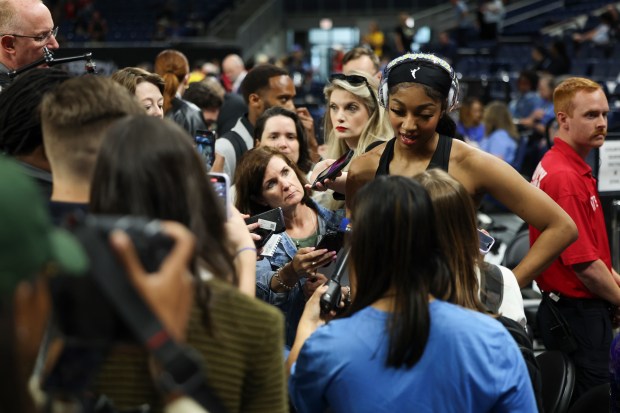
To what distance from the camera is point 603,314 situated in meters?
3.79

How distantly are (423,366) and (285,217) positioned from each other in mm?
1679

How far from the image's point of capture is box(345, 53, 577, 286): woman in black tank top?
2.83m

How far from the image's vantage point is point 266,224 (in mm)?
2930

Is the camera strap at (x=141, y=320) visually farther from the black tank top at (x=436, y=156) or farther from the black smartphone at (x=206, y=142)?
the black smartphone at (x=206, y=142)

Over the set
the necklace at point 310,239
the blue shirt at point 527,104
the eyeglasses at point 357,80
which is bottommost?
the blue shirt at point 527,104

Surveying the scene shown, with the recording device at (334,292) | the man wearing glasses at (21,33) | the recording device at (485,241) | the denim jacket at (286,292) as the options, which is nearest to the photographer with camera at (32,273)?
the recording device at (334,292)

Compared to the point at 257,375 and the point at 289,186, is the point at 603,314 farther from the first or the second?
the point at 257,375

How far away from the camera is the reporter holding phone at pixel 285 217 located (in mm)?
3148

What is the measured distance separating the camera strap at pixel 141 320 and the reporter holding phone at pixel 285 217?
192 cm

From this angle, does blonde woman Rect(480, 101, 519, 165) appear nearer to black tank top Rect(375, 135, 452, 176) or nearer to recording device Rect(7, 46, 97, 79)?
black tank top Rect(375, 135, 452, 176)

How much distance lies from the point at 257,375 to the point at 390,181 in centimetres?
54

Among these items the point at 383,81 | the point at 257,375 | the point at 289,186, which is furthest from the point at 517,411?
the point at 289,186

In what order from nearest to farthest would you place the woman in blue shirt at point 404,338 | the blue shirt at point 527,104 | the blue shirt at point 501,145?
the woman in blue shirt at point 404,338 → the blue shirt at point 501,145 → the blue shirt at point 527,104

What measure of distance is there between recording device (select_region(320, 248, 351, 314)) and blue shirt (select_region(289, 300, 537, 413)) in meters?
0.21
